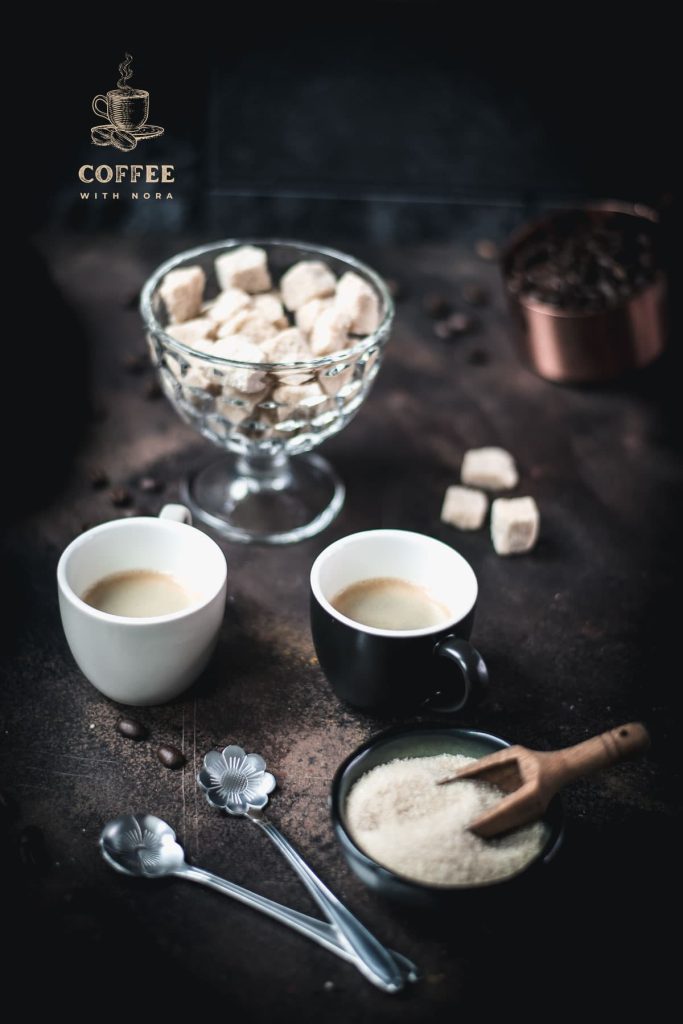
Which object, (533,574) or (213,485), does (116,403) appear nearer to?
(213,485)

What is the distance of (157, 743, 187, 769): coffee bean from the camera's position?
1265 mm

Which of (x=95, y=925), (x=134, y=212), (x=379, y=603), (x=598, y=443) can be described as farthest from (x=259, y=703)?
(x=134, y=212)

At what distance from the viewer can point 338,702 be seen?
1383 millimetres

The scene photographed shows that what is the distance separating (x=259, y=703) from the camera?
4.52ft

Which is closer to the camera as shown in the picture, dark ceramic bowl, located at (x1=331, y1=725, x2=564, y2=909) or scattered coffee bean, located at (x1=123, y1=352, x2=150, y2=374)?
dark ceramic bowl, located at (x1=331, y1=725, x2=564, y2=909)

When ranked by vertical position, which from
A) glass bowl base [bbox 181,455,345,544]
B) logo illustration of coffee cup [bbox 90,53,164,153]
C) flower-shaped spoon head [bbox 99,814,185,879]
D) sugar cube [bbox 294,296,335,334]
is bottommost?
glass bowl base [bbox 181,455,345,544]

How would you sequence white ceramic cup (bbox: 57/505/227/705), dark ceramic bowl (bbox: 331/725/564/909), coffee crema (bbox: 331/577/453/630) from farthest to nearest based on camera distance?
coffee crema (bbox: 331/577/453/630) → white ceramic cup (bbox: 57/505/227/705) → dark ceramic bowl (bbox: 331/725/564/909)

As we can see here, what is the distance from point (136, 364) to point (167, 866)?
1180mm

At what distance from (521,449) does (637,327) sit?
0.37 meters

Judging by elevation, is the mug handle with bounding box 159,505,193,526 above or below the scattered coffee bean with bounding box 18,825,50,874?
above

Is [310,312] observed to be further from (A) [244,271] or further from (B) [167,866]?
(B) [167,866]

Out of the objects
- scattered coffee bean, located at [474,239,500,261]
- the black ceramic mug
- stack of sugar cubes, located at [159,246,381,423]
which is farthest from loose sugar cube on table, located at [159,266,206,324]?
scattered coffee bean, located at [474,239,500,261]

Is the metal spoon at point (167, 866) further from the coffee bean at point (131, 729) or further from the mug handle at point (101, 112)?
the mug handle at point (101, 112)

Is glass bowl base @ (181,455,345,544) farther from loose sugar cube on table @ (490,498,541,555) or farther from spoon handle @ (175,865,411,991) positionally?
spoon handle @ (175,865,411,991)
